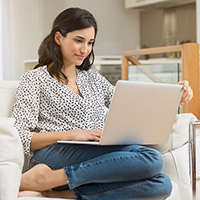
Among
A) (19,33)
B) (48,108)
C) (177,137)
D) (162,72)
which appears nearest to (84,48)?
(48,108)

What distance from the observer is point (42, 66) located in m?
1.46

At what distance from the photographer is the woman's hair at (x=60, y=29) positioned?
4.55 ft

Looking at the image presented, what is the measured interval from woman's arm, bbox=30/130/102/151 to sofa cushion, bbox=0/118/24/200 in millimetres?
180

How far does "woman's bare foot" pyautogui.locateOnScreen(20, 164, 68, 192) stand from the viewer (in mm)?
1106

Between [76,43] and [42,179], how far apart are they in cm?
59

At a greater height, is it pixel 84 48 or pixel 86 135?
pixel 84 48

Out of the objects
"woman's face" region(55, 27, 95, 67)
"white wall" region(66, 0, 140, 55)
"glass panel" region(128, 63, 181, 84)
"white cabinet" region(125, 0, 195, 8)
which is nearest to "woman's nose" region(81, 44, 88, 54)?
"woman's face" region(55, 27, 95, 67)

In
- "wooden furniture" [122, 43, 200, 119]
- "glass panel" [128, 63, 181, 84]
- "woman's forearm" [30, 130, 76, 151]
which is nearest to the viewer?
"woman's forearm" [30, 130, 76, 151]

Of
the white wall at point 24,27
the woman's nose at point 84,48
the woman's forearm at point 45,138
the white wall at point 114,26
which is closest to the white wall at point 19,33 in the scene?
the white wall at point 24,27

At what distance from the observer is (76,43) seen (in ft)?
4.60

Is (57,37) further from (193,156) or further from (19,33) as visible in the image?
(19,33)

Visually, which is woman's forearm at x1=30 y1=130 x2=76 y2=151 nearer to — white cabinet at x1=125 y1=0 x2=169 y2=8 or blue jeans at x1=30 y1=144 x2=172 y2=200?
blue jeans at x1=30 y1=144 x2=172 y2=200

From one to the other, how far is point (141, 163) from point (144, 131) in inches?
4.6

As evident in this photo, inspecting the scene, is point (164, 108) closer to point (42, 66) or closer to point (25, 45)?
point (42, 66)
